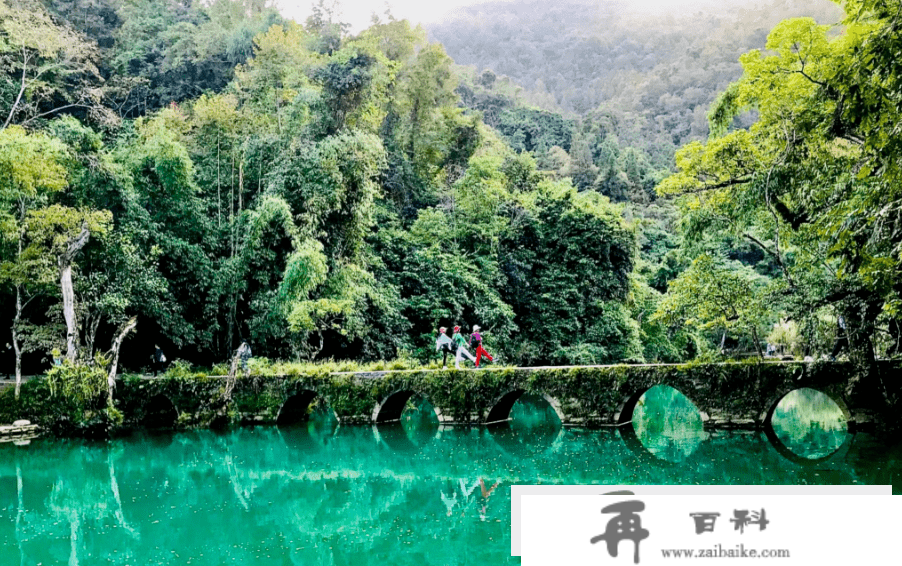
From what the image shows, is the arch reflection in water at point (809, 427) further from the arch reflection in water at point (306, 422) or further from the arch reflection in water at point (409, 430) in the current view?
the arch reflection in water at point (306, 422)

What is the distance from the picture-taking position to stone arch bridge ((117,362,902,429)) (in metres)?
16.6

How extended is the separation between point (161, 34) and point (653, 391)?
28.2 metres

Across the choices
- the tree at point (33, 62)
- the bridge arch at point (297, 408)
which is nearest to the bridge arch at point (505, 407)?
the bridge arch at point (297, 408)

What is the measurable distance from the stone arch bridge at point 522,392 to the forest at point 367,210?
0.89 meters

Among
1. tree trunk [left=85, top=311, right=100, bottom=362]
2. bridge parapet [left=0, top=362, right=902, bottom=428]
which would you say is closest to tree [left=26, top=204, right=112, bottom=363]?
tree trunk [left=85, top=311, right=100, bottom=362]

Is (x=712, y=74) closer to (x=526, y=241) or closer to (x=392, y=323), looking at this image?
(x=526, y=241)

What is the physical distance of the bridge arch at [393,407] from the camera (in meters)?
21.0

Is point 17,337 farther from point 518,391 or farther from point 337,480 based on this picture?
point 518,391

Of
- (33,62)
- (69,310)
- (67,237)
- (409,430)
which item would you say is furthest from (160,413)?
(33,62)

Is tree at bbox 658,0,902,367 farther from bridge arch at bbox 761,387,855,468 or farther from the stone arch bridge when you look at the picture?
bridge arch at bbox 761,387,855,468

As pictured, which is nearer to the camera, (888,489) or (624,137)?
(888,489)

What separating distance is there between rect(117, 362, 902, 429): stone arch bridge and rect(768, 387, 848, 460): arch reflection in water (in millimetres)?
865

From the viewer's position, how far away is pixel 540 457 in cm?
1558

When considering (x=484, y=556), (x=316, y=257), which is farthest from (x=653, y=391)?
(x=484, y=556)
